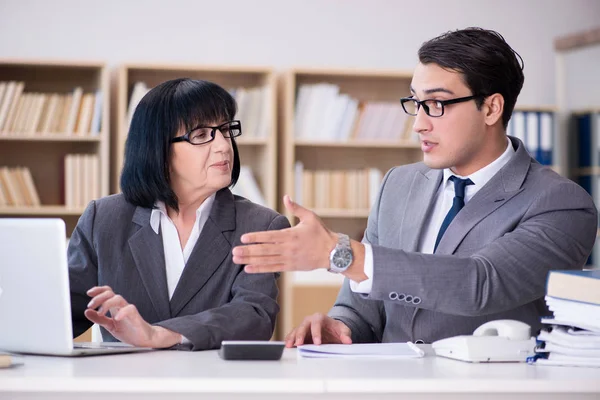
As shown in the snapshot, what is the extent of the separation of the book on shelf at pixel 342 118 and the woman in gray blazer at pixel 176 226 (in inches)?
115

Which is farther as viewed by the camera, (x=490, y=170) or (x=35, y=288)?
(x=490, y=170)

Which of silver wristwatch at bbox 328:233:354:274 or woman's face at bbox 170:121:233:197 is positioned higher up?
woman's face at bbox 170:121:233:197

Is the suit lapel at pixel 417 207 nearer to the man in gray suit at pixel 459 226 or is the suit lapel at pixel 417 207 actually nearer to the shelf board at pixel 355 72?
the man in gray suit at pixel 459 226

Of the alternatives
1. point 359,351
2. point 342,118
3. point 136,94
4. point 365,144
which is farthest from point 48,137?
point 359,351

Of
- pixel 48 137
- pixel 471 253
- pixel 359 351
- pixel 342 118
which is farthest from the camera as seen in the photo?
pixel 342 118

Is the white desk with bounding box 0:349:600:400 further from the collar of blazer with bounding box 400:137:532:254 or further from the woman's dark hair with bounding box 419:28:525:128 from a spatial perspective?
the woman's dark hair with bounding box 419:28:525:128

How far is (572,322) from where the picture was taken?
161 centimetres

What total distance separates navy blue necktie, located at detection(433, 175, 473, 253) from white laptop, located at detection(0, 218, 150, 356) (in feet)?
3.13

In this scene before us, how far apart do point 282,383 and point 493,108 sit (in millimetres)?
1194

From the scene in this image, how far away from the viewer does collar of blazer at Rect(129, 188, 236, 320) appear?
6.86 feet

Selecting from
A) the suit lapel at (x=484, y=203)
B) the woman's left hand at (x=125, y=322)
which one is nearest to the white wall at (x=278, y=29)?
the suit lapel at (x=484, y=203)

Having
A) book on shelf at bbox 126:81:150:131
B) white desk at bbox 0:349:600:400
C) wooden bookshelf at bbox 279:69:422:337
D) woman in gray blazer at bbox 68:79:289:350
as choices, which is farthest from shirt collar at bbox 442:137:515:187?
book on shelf at bbox 126:81:150:131

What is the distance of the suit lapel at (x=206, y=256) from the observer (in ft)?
6.86

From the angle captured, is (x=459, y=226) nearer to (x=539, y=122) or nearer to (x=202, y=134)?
(x=202, y=134)
